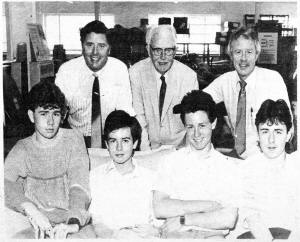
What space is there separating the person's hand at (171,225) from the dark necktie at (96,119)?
18.9 inches

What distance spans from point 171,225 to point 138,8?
101 centimetres

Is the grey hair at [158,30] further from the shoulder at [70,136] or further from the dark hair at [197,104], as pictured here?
the shoulder at [70,136]

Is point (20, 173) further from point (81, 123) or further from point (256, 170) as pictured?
point (256, 170)

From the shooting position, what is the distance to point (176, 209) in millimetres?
2113

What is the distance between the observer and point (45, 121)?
2.13 metres

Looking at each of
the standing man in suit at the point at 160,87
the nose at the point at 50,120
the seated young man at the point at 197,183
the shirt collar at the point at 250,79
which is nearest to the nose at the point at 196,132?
the seated young man at the point at 197,183

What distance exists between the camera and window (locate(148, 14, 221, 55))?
2182 millimetres

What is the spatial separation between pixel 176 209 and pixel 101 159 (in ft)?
1.37

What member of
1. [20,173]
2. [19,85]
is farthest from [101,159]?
[19,85]

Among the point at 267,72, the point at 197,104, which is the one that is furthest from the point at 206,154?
the point at 267,72

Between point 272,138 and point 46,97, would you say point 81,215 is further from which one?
point 272,138

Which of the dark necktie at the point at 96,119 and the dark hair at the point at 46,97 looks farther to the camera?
the dark necktie at the point at 96,119

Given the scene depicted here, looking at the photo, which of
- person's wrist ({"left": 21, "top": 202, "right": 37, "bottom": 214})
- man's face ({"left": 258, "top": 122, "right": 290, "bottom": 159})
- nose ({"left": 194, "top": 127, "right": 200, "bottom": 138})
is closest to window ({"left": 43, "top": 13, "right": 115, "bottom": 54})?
nose ({"left": 194, "top": 127, "right": 200, "bottom": 138})

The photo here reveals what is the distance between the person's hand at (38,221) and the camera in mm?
2092
